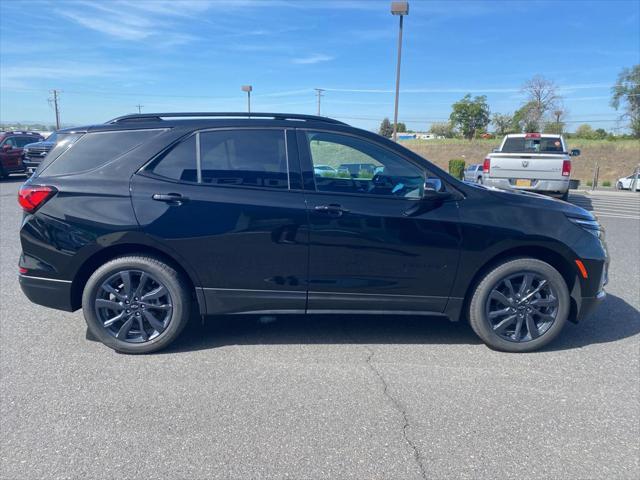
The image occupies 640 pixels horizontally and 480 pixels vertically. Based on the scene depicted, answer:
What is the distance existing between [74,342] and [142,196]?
1445mm

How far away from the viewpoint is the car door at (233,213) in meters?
3.48

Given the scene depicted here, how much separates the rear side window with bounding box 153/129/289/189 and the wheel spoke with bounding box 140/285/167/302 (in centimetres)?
A: 88

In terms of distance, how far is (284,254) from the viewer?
3539 mm

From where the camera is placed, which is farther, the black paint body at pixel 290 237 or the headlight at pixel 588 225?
the headlight at pixel 588 225

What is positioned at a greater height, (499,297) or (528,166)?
(528,166)

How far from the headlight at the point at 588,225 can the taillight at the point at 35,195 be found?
4188 millimetres

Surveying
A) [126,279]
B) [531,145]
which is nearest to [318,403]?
[126,279]

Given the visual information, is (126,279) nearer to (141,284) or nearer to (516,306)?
(141,284)

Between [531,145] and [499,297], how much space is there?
12077mm

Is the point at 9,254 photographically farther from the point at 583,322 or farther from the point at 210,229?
the point at 583,322

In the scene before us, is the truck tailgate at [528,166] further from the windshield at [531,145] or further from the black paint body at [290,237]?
the black paint body at [290,237]

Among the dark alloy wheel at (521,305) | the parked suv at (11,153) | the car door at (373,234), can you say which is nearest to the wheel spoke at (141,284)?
the car door at (373,234)

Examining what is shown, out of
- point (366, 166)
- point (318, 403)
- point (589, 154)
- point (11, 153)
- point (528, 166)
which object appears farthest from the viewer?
point (589, 154)

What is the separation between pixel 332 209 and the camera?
348 cm
